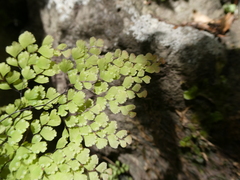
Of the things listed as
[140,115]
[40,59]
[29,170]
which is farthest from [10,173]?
[140,115]

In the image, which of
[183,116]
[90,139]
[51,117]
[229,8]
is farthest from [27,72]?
[229,8]

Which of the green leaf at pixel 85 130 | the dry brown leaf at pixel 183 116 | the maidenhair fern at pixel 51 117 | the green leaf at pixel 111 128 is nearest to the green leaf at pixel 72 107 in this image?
the maidenhair fern at pixel 51 117

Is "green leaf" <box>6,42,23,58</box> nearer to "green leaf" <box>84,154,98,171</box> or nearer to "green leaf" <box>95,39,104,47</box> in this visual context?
"green leaf" <box>95,39,104,47</box>

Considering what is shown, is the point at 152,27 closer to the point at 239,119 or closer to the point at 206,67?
the point at 206,67

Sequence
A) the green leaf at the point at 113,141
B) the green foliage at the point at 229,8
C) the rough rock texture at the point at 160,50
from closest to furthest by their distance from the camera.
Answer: the green leaf at the point at 113,141 → the rough rock texture at the point at 160,50 → the green foliage at the point at 229,8

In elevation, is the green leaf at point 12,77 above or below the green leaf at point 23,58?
below

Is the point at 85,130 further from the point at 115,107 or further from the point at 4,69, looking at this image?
the point at 4,69

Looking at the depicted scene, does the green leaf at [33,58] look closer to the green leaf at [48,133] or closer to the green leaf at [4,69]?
Result: the green leaf at [4,69]

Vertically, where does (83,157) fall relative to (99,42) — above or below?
below
